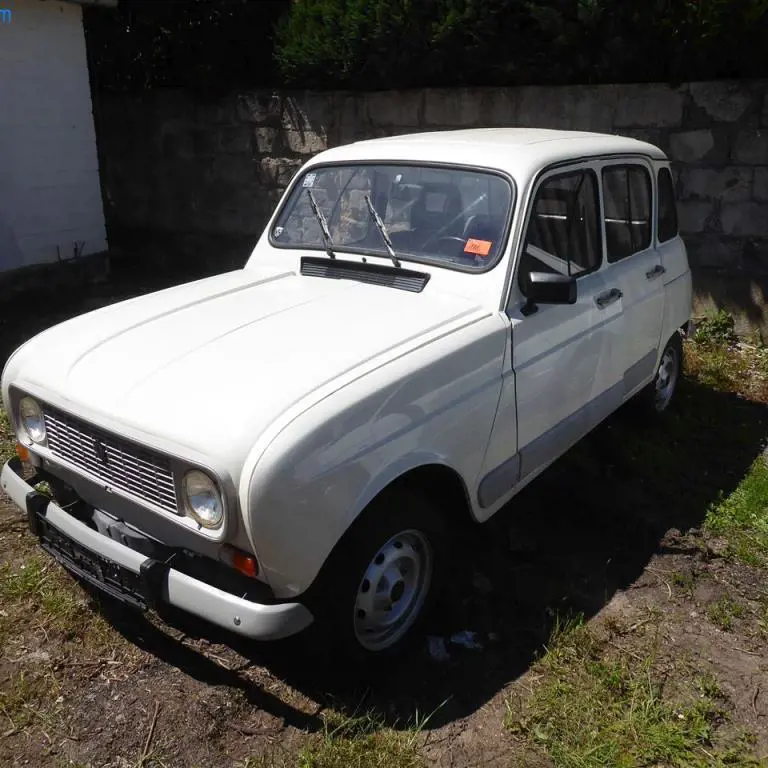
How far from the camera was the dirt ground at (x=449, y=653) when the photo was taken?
2781 millimetres

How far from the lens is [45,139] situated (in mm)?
7633

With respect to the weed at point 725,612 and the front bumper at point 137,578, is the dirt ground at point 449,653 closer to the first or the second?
the weed at point 725,612

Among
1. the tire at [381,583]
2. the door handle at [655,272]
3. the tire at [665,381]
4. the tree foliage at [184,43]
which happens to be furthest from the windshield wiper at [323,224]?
the tree foliage at [184,43]

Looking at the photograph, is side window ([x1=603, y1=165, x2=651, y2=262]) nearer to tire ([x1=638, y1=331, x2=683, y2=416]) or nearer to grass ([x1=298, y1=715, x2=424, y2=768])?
tire ([x1=638, y1=331, x2=683, y2=416])

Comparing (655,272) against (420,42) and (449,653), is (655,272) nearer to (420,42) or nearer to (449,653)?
(449,653)

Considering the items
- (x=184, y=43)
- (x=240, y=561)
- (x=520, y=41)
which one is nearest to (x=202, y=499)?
(x=240, y=561)

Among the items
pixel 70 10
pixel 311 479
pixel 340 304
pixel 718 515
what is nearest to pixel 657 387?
pixel 718 515

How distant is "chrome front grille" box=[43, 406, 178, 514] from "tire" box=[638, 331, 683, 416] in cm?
338

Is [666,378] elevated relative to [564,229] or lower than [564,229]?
lower

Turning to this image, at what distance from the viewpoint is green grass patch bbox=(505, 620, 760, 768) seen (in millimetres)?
2713

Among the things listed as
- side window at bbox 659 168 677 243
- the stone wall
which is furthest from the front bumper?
the stone wall

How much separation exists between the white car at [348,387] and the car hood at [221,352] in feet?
0.04

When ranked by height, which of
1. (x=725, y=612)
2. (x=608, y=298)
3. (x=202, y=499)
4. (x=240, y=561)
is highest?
(x=608, y=298)

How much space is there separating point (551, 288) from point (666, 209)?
2.08m
